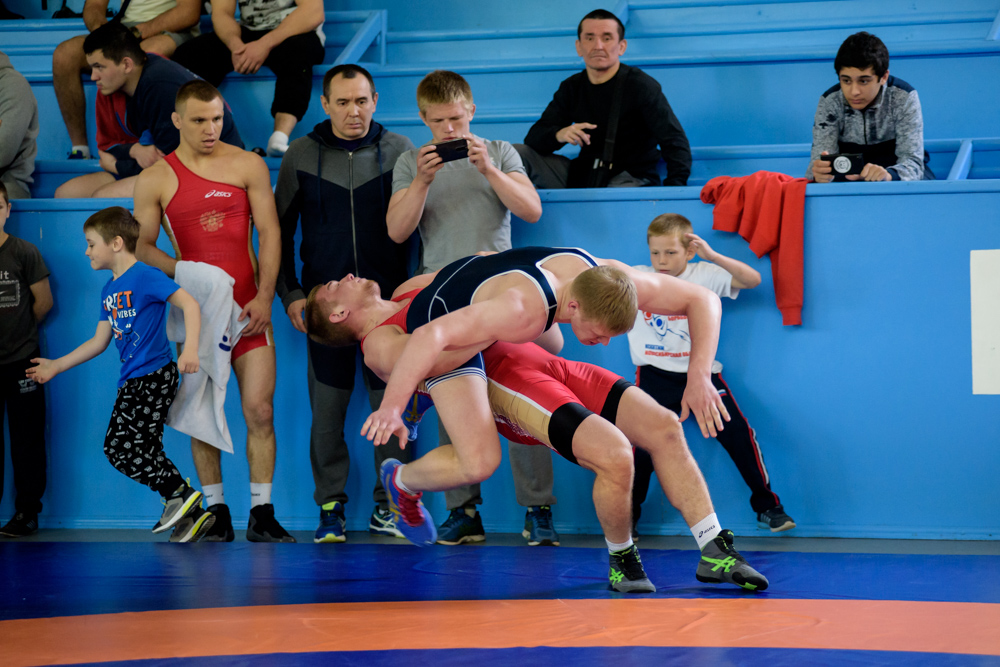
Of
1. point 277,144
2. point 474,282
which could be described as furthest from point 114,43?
point 474,282

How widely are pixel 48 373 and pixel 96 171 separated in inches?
64.4

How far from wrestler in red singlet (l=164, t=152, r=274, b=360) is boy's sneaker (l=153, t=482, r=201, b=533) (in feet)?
2.13

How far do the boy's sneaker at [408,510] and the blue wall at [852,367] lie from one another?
1092 millimetres

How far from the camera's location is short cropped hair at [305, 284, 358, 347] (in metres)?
3.39

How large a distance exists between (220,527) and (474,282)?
191cm

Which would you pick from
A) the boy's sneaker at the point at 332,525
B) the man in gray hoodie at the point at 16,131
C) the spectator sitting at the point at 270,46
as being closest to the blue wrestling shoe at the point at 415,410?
the boy's sneaker at the point at 332,525

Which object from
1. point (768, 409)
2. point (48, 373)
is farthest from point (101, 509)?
point (768, 409)

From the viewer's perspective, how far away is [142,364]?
13.1 feet

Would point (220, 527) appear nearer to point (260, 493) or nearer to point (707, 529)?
point (260, 493)

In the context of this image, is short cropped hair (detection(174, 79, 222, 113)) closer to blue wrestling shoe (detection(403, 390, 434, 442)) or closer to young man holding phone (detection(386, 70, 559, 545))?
young man holding phone (detection(386, 70, 559, 545))

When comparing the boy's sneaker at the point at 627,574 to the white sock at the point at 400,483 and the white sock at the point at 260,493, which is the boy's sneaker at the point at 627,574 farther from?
the white sock at the point at 260,493

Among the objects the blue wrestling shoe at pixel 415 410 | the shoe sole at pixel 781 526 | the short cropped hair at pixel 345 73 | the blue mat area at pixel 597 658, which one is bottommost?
the shoe sole at pixel 781 526

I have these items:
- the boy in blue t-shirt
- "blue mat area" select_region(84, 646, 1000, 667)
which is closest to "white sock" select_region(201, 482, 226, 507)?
the boy in blue t-shirt

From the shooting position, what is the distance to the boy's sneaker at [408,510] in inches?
126
